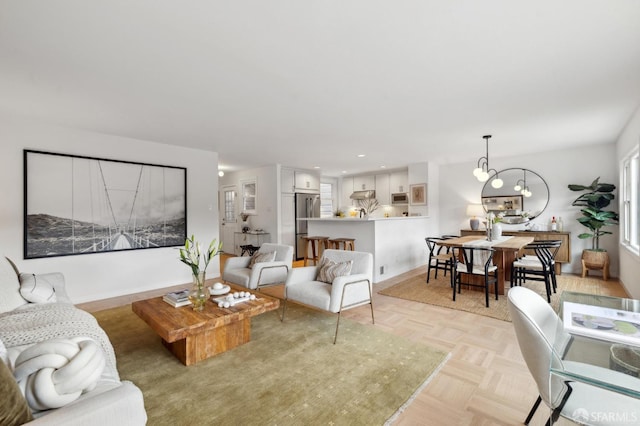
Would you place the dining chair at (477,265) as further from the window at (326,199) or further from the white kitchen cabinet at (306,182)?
the window at (326,199)

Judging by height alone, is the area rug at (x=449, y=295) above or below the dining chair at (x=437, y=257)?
below

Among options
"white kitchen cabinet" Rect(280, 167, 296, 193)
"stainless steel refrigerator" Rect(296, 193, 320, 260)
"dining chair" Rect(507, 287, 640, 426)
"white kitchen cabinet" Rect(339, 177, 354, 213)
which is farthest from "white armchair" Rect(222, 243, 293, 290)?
"white kitchen cabinet" Rect(339, 177, 354, 213)

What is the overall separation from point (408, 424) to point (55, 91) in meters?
4.05

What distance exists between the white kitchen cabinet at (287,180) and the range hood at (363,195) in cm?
226

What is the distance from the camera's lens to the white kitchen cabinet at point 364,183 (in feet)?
29.6

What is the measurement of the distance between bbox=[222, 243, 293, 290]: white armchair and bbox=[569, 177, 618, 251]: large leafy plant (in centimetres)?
530

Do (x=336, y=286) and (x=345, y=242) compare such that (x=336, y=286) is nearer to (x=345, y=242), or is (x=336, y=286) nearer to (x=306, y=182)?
(x=345, y=242)

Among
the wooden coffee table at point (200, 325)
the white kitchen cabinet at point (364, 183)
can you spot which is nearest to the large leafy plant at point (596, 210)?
the white kitchen cabinet at point (364, 183)

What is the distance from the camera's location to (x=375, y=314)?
11.6ft

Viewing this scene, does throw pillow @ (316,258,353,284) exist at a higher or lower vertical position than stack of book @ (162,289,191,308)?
higher

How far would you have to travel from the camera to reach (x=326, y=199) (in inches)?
384

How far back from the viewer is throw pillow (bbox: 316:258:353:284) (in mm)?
3230

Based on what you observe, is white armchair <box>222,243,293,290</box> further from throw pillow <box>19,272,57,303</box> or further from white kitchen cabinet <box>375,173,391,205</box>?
white kitchen cabinet <box>375,173,391,205</box>

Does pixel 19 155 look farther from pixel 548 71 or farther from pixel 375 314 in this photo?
pixel 548 71
